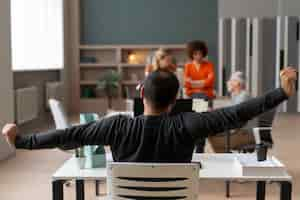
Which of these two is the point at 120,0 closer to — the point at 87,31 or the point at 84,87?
the point at 87,31

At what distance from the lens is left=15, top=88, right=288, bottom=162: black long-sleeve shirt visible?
6.61 ft

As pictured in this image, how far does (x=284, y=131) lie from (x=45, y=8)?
465 cm

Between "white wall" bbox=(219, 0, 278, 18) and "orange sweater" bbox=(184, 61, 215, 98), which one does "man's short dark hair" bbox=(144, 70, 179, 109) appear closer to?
"orange sweater" bbox=(184, 61, 215, 98)

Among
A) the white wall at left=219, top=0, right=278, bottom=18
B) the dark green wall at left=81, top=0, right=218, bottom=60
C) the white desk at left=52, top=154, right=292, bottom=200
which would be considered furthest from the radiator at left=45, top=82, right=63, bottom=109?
the white desk at left=52, top=154, right=292, bottom=200

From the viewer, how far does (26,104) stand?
756 centimetres

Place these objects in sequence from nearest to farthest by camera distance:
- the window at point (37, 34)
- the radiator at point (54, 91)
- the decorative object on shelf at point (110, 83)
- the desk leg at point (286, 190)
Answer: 1. the desk leg at point (286, 190)
2. the window at point (37, 34)
3. the radiator at point (54, 91)
4. the decorative object on shelf at point (110, 83)

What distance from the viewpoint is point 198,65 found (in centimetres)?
578

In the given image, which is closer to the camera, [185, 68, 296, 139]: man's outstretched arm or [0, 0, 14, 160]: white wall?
[185, 68, 296, 139]: man's outstretched arm

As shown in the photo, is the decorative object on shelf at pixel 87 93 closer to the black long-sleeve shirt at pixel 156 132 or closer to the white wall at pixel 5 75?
the white wall at pixel 5 75

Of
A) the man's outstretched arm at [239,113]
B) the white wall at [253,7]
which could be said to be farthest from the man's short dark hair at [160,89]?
the white wall at [253,7]

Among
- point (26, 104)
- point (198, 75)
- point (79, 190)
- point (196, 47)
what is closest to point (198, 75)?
point (198, 75)

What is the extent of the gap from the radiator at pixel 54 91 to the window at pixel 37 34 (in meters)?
0.32

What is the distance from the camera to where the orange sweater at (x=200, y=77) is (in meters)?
5.72

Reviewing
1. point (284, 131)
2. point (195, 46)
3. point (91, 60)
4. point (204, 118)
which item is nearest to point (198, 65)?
point (195, 46)
